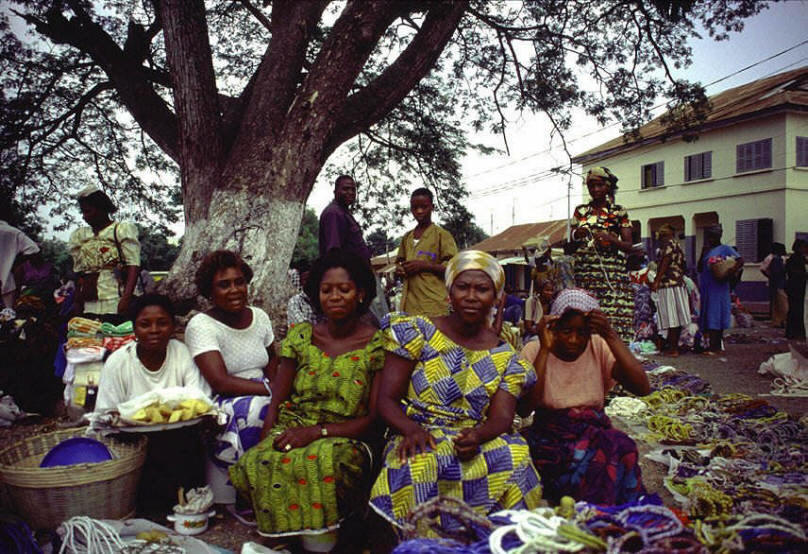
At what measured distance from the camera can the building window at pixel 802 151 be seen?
19.1 meters

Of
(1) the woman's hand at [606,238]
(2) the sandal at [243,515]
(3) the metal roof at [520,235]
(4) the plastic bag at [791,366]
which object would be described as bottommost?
(2) the sandal at [243,515]

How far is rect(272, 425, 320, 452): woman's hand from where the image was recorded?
2.58 metres

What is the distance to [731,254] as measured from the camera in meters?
8.48

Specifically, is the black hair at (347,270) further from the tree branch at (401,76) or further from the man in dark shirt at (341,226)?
the tree branch at (401,76)

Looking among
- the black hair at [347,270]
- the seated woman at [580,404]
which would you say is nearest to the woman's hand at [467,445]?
the seated woman at [580,404]

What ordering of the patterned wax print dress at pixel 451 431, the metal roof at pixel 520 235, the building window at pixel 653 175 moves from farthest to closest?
the metal roof at pixel 520 235 < the building window at pixel 653 175 < the patterned wax print dress at pixel 451 431

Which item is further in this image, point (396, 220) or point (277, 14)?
point (396, 220)

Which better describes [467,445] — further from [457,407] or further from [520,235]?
[520,235]

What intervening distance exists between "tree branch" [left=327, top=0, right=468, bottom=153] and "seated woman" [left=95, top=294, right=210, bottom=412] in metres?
3.41

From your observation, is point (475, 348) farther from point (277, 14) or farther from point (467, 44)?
point (467, 44)

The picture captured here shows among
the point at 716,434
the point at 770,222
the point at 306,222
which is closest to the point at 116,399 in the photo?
the point at 716,434

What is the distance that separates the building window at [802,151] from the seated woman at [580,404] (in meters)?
20.9

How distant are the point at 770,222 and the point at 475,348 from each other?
68.8 ft

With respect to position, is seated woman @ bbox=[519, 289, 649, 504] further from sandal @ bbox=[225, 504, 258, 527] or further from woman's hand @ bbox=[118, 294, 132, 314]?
woman's hand @ bbox=[118, 294, 132, 314]
